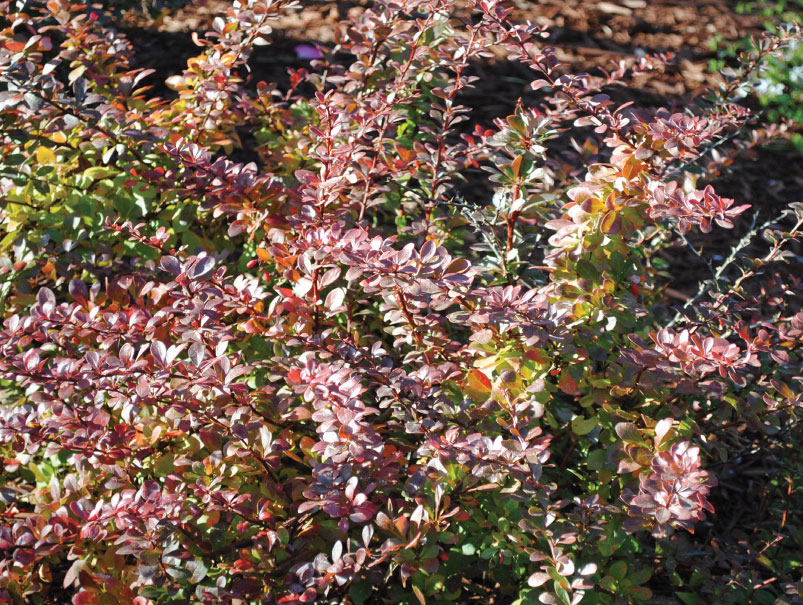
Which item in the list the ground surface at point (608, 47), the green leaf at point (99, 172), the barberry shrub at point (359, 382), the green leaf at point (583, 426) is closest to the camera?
the barberry shrub at point (359, 382)

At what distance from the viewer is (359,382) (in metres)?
1.64

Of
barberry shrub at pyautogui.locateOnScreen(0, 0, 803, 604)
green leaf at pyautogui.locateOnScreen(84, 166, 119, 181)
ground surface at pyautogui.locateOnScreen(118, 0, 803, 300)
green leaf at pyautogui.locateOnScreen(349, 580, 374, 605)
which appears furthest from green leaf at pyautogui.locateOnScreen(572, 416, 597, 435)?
ground surface at pyautogui.locateOnScreen(118, 0, 803, 300)

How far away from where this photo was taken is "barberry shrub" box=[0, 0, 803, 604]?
1.65 m

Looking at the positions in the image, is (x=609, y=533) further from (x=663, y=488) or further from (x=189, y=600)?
(x=189, y=600)

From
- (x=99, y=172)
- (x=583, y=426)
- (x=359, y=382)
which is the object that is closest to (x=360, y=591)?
(x=359, y=382)

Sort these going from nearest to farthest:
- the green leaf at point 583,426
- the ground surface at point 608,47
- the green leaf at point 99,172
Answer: the green leaf at point 583,426 → the green leaf at point 99,172 → the ground surface at point 608,47

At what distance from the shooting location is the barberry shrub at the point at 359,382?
64.9 inches

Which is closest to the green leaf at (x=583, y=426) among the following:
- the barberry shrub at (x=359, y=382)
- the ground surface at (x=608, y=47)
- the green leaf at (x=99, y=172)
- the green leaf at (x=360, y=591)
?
the barberry shrub at (x=359, y=382)

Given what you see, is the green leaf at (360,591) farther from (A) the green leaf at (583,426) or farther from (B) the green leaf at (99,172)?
(B) the green leaf at (99,172)

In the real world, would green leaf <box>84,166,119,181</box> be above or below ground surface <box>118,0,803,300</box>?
above

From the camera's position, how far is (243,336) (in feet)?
6.76

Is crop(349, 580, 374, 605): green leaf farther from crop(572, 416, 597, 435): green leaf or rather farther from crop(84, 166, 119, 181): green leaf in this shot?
crop(84, 166, 119, 181): green leaf

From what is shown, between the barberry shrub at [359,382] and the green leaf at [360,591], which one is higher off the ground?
the barberry shrub at [359,382]

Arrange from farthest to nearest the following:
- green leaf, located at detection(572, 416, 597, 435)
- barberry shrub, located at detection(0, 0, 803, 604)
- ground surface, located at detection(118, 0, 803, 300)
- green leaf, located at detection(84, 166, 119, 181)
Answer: ground surface, located at detection(118, 0, 803, 300)
green leaf, located at detection(84, 166, 119, 181)
green leaf, located at detection(572, 416, 597, 435)
barberry shrub, located at detection(0, 0, 803, 604)
